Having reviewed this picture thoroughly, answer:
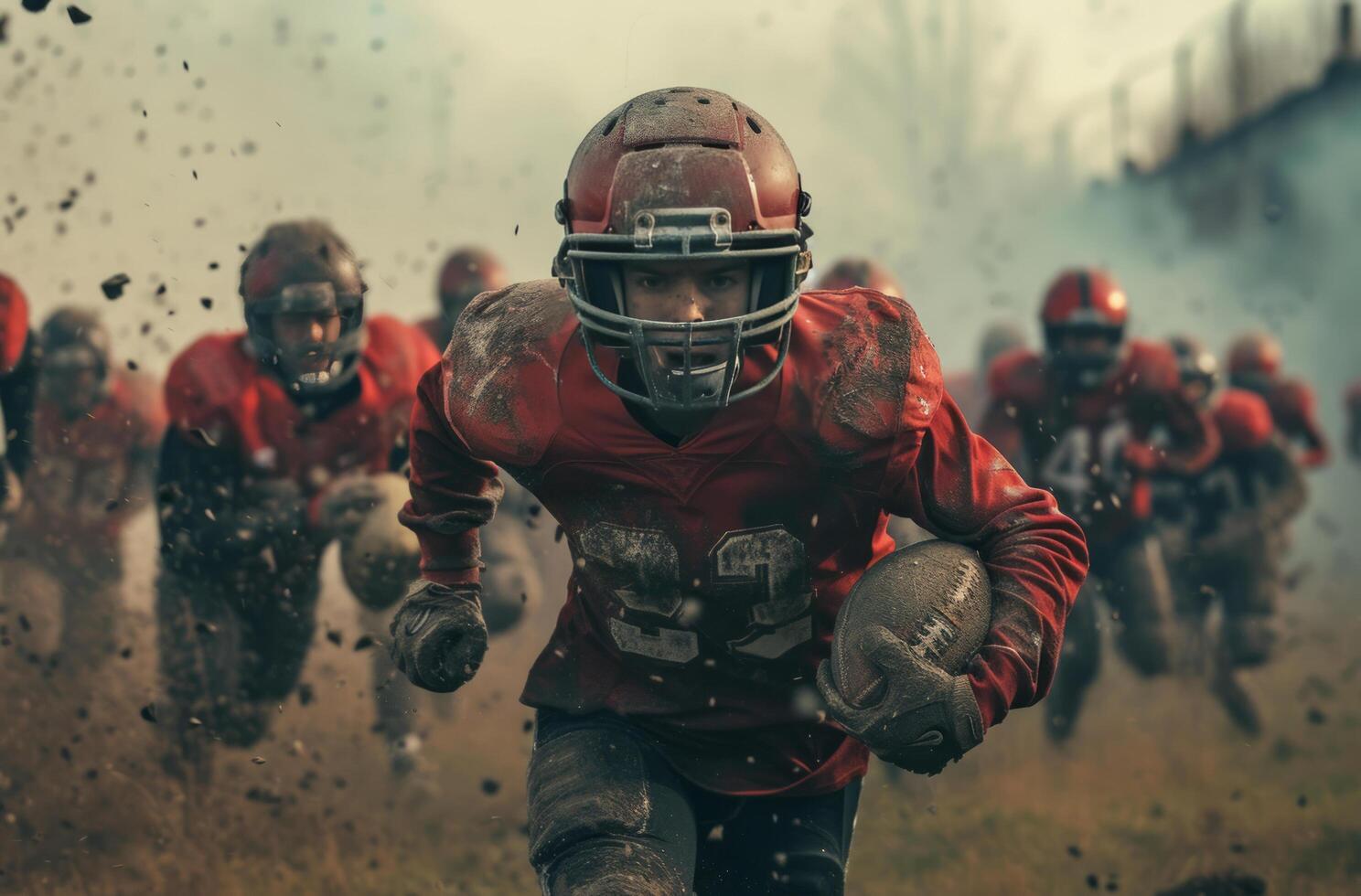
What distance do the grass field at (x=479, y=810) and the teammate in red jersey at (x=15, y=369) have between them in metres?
1.20

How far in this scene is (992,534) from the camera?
10.8 ft

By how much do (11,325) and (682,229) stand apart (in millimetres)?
5100

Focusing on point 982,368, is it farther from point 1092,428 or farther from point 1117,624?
point 1092,428

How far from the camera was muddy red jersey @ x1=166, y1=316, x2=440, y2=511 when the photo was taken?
6.60m

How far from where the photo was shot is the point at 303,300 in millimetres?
6332

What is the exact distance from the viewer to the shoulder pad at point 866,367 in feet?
10.5

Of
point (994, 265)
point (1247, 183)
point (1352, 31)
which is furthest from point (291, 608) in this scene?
point (994, 265)

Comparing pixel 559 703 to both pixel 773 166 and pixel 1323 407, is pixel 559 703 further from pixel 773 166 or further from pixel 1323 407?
pixel 1323 407

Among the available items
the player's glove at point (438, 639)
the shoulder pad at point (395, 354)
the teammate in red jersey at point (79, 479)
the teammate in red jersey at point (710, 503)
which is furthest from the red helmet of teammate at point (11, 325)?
the teammate in red jersey at point (710, 503)

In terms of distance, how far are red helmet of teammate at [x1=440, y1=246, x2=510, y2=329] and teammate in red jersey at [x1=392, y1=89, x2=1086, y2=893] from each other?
21.1ft

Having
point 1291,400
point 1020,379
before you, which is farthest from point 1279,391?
point 1020,379

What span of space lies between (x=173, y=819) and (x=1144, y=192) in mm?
28396

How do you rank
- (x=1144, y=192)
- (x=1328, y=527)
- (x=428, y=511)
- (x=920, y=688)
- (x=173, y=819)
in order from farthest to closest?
(x=1144, y=192) < (x=1328, y=527) < (x=173, y=819) < (x=428, y=511) < (x=920, y=688)

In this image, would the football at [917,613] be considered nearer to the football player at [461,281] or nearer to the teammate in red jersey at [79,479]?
the football player at [461,281]
